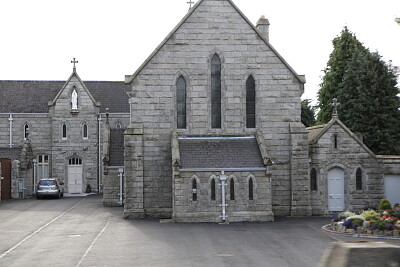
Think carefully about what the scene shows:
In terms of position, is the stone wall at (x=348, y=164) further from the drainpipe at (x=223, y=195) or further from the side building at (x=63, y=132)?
the side building at (x=63, y=132)

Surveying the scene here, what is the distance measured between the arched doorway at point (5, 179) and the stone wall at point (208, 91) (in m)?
17.6

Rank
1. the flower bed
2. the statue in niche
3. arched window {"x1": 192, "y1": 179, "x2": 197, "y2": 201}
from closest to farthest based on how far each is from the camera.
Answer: the flower bed
arched window {"x1": 192, "y1": 179, "x2": 197, "y2": 201}
the statue in niche

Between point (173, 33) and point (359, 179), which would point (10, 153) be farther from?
point (359, 179)

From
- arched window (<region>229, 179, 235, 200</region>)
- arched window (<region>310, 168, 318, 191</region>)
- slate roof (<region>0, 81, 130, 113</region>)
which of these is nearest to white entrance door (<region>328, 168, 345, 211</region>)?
arched window (<region>310, 168, 318, 191</region>)

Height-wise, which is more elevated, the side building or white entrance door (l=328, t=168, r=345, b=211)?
the side building

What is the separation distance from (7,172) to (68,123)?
377 inches

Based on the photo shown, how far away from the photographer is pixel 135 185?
2959 centimetres

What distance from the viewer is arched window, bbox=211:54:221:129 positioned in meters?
30.7

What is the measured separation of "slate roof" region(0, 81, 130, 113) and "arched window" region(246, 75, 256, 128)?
960 inches

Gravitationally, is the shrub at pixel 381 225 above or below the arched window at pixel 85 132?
below

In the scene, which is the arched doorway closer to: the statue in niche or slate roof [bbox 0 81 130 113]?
the statue in niche

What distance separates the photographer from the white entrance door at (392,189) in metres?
31.2

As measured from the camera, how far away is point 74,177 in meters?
52.9

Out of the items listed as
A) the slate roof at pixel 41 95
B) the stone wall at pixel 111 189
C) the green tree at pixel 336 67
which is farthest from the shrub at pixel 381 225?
the slate roof at pixel 41 95
